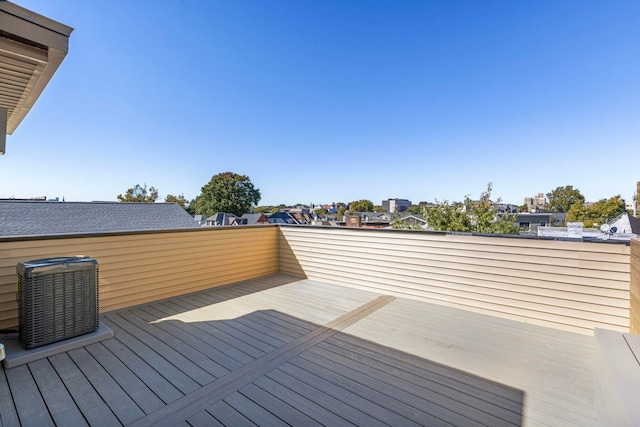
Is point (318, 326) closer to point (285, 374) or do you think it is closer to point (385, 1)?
point (285, 374)

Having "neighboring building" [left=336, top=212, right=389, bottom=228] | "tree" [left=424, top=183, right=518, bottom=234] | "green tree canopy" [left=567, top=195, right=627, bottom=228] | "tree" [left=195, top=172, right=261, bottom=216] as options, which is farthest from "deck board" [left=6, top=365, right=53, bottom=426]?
"green tree canopy" [left=567, top=195, right=627, bottom=228]

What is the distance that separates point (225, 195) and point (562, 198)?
45636 millimetres

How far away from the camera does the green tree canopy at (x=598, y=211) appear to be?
2581 cm

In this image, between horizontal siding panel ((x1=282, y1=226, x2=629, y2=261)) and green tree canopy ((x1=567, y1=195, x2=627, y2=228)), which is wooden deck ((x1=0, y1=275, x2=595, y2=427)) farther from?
green tree canopy ((x1=567, y1=195, x2=627, y2=228))

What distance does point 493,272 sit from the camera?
123 inches

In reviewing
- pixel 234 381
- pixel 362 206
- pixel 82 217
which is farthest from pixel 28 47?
pixel 362 206

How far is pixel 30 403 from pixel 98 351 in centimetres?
62

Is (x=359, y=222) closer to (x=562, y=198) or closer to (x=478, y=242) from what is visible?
(x=478, y=242)

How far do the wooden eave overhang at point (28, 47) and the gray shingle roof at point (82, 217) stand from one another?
4711mm

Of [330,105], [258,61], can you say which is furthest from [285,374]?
[330,105]

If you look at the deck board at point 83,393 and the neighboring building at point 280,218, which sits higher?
the neighboring building at point 280,218

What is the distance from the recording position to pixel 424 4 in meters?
6.66

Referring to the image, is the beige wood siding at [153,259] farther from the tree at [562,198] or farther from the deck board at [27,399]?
the tree at [562,198]

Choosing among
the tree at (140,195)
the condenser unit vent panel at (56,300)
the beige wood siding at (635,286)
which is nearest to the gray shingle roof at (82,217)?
the condenser unit vent panel at (56,300)
